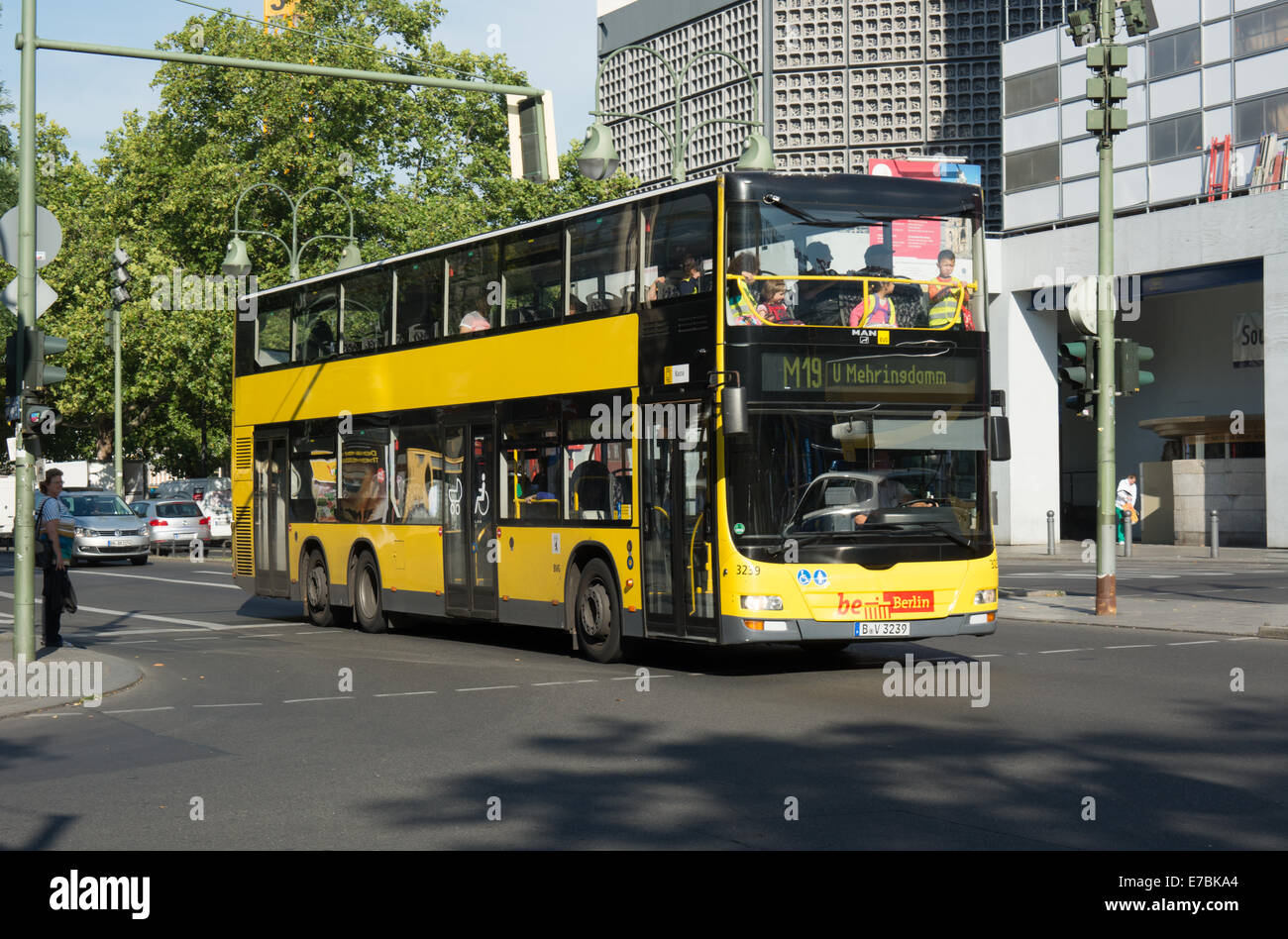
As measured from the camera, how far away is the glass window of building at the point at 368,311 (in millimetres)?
18141

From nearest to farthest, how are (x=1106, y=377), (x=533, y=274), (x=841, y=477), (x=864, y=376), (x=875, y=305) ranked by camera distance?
(x=841, y=477)
(x=864, y=376)
(x=875, y=305)
(x=533, y=274)
(x=1106, y=377)

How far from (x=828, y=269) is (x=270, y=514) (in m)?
10.5

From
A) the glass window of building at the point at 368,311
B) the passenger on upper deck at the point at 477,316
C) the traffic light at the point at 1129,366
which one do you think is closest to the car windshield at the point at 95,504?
the glass window of building at the point at 368,311

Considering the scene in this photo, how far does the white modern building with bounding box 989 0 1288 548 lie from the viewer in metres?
36.7

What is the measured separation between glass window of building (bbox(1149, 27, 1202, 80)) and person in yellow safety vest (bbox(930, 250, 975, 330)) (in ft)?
96.3

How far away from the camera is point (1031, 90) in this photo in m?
43.3

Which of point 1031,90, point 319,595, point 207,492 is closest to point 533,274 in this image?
point 319,595

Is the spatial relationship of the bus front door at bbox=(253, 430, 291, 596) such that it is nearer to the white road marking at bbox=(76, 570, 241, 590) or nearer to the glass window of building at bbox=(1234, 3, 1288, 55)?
the white road marking at bbox=(76, 570, 241, 590)

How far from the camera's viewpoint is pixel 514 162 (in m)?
16.0

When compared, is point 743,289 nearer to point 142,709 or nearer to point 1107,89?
point 142,709

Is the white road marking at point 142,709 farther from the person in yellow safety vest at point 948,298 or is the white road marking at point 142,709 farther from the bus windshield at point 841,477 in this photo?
the person in yellow safety vest at point 948,298

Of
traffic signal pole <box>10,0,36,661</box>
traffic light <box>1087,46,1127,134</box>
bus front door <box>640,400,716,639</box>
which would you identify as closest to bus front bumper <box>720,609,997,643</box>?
bus front door <box>640,400,716,639</box>
